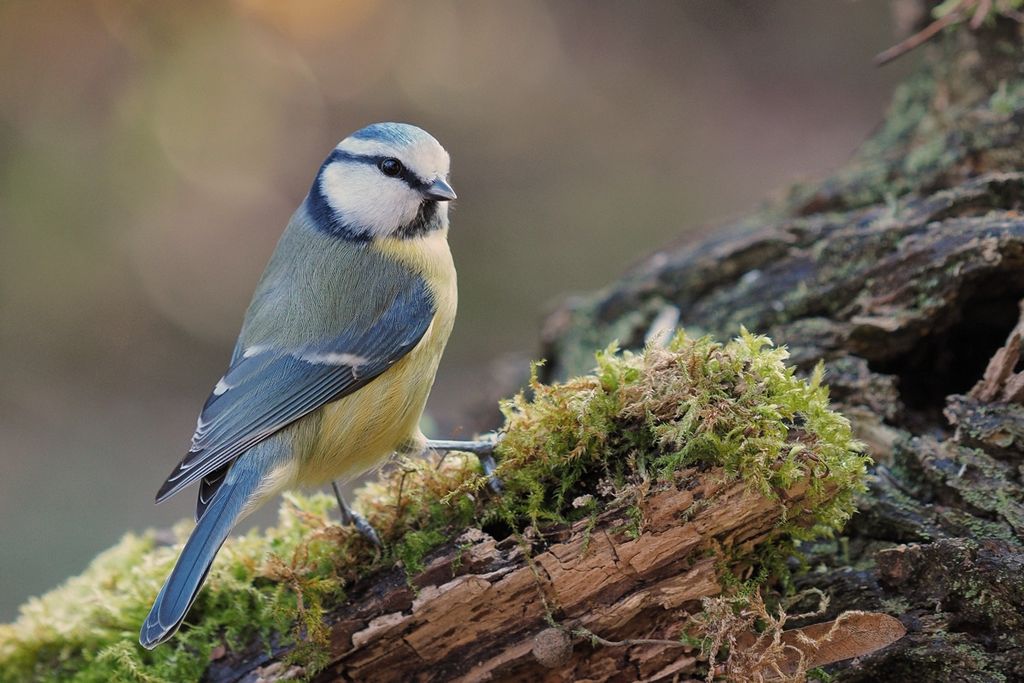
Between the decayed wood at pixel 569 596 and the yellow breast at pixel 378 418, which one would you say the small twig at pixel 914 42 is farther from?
the decayed wood at pixel 569 596

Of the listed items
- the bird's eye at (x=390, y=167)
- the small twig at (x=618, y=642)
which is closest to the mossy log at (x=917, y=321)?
the small twig at (x=618, y=642)

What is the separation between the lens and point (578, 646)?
6.38ft

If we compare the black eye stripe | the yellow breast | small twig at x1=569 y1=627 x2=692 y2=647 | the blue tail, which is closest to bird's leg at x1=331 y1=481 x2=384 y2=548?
the yellow breast

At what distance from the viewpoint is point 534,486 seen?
199 cm

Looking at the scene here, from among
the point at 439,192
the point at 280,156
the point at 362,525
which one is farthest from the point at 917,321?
the point at 280,156

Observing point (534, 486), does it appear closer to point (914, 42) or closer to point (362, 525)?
point (362, 525)

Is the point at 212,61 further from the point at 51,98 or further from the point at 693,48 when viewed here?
the point at 693,48

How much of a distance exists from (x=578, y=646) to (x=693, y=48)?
23.6 ft

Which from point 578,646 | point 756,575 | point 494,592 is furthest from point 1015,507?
point 494,592

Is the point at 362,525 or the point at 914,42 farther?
the point at 914,42

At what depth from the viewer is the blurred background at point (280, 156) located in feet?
20.2

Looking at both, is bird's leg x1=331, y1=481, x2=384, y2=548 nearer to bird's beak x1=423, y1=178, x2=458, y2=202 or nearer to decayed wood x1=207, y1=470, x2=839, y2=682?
A: decayed wood x1=207, y1=470, x2=839, y2=682

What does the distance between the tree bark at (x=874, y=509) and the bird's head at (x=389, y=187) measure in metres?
1.00

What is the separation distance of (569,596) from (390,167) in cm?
132
